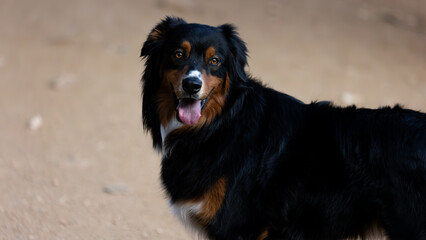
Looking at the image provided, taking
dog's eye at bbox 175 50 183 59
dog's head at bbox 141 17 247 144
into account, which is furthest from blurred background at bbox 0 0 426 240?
dog's eye at bbox 175 50 183 59

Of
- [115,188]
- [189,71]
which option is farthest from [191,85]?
[115,188]

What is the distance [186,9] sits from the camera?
10898 mm

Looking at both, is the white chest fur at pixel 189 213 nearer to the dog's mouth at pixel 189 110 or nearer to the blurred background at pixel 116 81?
the dog's mouth at pixel 189 110

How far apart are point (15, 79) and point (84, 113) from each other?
1.58m

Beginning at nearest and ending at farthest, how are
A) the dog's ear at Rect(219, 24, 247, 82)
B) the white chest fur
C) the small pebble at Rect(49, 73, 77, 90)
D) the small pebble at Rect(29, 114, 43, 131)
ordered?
the white chest fur → the dog's ear at Rect(219, 24, 247, 82) → the small pebble at Rect(29, 114, 43, 131) → the small pebble at Rect(49, 73, 77, 90)

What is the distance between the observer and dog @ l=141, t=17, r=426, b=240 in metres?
3.46

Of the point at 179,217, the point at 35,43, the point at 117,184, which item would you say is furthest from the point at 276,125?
the point at 35,43

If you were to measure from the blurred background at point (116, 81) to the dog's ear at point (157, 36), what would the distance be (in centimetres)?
186

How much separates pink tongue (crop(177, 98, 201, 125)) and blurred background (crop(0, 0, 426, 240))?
1714mm

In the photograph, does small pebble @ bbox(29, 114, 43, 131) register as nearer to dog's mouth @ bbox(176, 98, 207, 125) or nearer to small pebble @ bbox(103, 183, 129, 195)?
small pebble @ bbox(103, 183, 129, 195)

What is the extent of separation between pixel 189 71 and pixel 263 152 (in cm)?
72

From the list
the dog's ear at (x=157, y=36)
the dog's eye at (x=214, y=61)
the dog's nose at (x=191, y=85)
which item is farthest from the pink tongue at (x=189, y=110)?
the dog's ear at (x=157, y=36)

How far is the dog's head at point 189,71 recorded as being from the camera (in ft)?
12.7

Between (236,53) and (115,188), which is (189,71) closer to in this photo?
(236,53)
